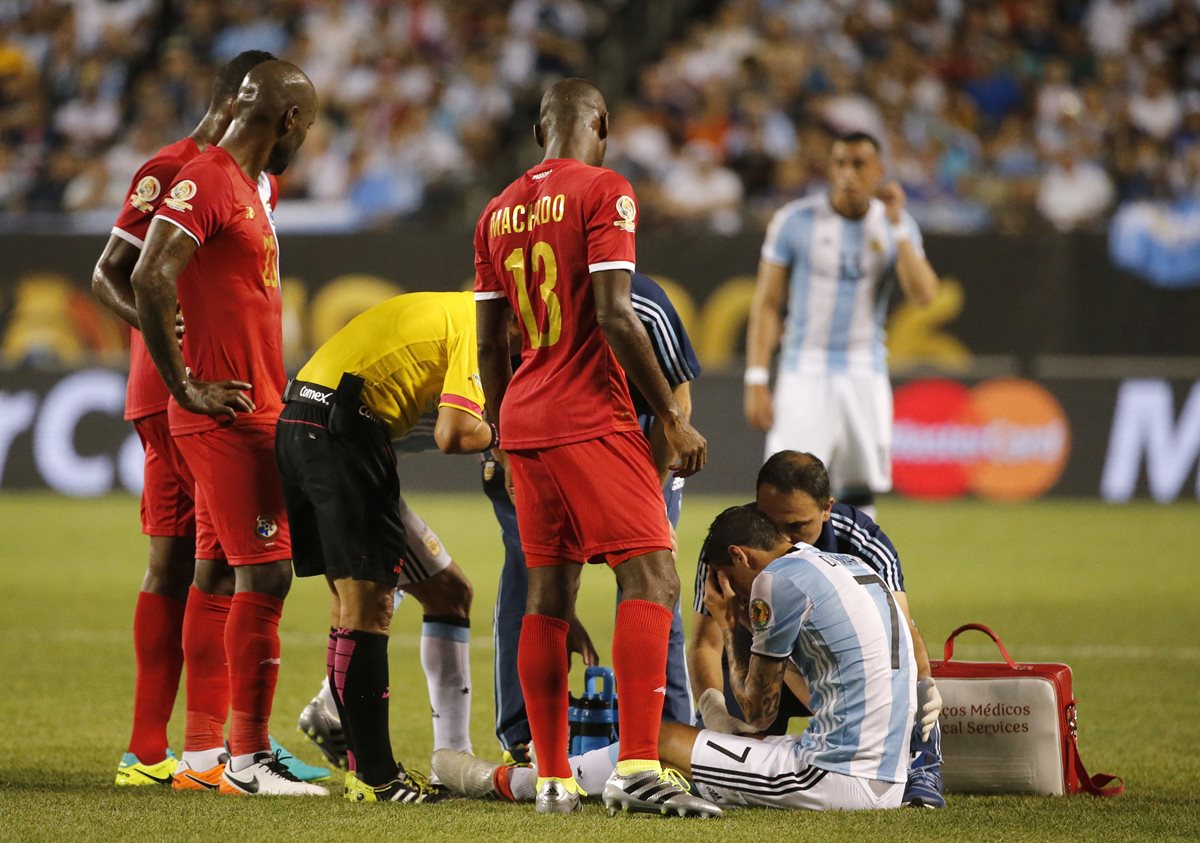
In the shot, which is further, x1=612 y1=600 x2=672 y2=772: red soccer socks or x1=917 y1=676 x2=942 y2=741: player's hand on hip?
x1=917 y1=676 x2=942 y2=741: player's hand on hip

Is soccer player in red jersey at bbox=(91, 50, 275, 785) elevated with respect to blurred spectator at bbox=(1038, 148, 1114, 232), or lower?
lower

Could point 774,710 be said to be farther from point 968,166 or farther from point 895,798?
point 968,166

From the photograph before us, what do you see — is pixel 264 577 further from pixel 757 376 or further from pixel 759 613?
pixel 757 376

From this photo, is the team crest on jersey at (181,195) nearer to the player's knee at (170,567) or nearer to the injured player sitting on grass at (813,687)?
the player's knee at (170,567)

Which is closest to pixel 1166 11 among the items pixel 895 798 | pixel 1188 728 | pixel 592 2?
pixel 592 2

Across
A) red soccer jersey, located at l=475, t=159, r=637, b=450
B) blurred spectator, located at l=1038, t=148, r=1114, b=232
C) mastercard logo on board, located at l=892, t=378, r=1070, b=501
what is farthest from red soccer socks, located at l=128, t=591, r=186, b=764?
blurred spectator, located at l=1038, t=148, r=1114, b=232

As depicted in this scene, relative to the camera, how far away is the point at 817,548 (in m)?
5.46

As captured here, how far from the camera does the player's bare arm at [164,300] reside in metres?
5.13

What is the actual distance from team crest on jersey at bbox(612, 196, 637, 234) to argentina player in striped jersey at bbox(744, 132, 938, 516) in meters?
3.93

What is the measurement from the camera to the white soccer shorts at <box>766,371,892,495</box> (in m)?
8.76

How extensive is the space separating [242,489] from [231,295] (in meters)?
0.62

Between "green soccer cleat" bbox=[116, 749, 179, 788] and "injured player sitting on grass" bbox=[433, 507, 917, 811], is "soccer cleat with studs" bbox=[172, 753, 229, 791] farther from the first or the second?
"injured player sitting on grass" bbox=[433, 507, 917, 811]

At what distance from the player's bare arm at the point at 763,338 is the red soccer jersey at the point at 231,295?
3597 mm

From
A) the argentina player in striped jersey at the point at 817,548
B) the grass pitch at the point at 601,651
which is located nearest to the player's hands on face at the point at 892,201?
the grass pitch at the point at 601,651
